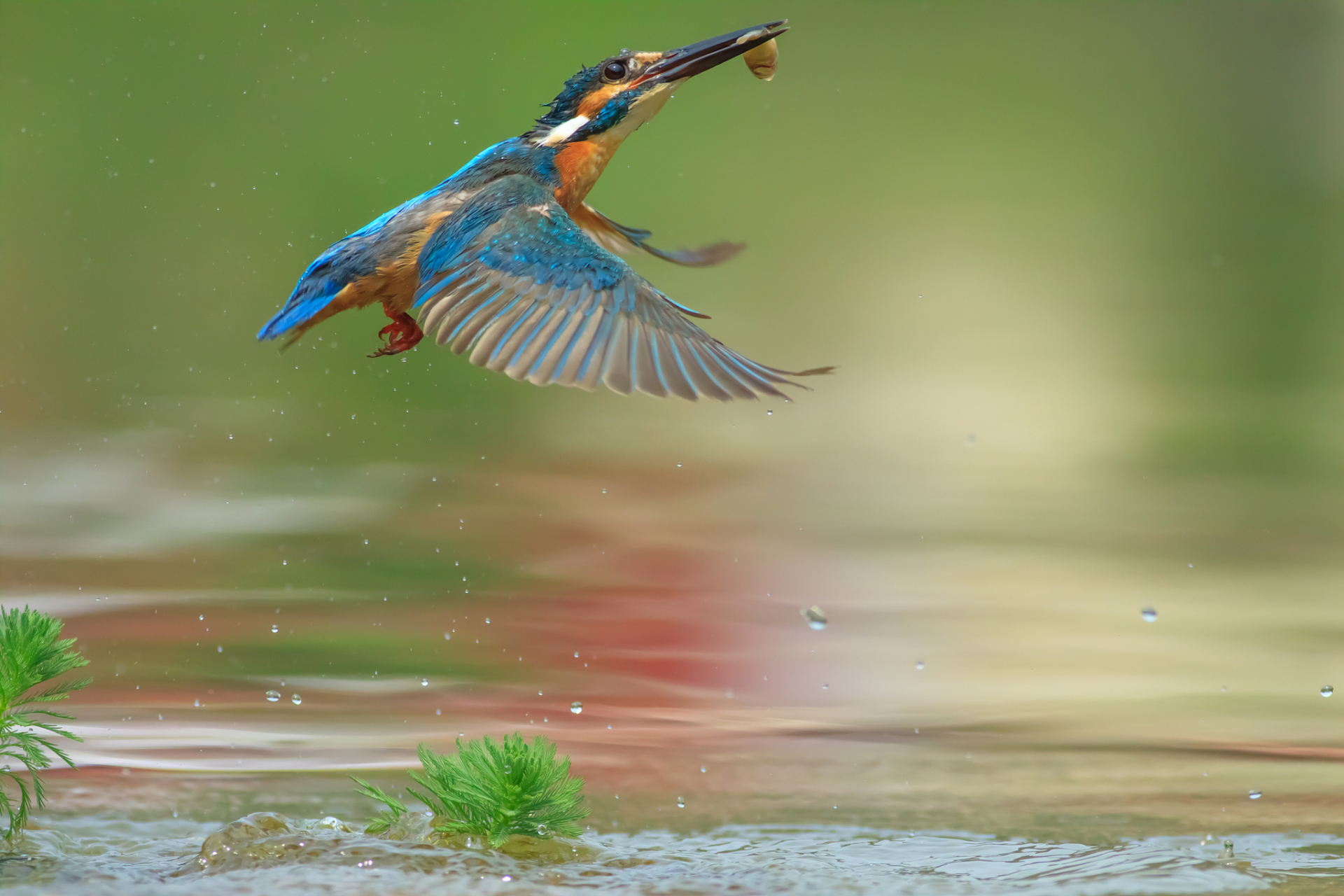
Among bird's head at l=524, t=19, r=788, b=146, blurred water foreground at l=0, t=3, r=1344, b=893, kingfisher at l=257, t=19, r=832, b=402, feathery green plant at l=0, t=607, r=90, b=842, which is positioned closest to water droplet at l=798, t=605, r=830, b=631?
blurred water foreground at l=0, t=3, r=1344, b=893

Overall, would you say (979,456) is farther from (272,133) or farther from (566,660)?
(272,133)

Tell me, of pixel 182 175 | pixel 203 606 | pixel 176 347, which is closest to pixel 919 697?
pixel 203 606

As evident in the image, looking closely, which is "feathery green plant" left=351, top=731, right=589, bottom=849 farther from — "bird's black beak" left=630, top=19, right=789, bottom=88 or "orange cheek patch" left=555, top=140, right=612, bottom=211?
"bird's black beak" left=630, top=19, right=789, bottom=88

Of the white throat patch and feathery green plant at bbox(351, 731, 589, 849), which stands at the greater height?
the white throat patch

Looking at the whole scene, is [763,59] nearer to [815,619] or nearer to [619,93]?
[619,93]

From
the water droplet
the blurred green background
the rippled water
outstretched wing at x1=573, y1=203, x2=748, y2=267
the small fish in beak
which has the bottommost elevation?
the rippled water

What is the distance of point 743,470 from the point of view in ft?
16.1

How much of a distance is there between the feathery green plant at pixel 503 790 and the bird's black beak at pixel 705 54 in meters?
1.29

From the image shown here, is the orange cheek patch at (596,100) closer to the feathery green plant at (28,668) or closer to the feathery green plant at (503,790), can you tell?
the feathery green plant at (503,790)

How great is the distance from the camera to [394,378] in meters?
5.49

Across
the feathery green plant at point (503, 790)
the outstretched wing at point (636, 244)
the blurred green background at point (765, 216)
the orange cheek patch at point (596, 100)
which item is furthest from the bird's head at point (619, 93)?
the blurred green background at point (765, 216)

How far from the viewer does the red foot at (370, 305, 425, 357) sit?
272 cm

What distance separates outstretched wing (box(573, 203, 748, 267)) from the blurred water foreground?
957 mm

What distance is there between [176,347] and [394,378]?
0.86m
